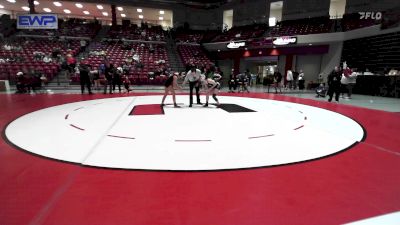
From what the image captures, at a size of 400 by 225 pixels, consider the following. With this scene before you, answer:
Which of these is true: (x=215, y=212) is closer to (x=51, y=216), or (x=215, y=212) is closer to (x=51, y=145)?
(x=51, y=216)

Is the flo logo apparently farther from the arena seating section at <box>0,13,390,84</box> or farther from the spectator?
the spectator

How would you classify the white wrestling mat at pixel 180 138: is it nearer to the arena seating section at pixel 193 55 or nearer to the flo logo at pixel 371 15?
the flo logo at pixel 371 15

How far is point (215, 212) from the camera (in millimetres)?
2270

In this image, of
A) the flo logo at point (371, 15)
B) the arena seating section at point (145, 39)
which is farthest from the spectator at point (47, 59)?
the flo logo at point (371, 15)

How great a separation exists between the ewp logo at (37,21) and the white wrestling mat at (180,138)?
28.3 ft

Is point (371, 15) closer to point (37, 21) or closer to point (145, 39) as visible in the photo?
point (145, 39)

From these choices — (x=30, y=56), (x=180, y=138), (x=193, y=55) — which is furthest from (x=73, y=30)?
(x=180, y=138)

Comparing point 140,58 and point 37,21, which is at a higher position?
point 37,21

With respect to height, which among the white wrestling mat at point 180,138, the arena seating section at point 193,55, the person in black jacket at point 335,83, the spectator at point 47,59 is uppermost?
the arena seating section at point 193,55

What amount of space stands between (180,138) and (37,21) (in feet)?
44.1

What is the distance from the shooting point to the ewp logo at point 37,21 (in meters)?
13.2

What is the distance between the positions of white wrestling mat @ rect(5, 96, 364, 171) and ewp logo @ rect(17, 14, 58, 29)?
8.61 m

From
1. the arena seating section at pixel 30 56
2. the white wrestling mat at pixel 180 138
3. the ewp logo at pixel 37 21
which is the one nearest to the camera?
the white wrestling mat at pixel 180 138

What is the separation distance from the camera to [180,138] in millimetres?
4555
